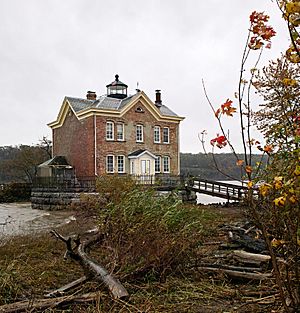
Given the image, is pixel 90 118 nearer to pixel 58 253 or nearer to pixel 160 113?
pixel 160 113

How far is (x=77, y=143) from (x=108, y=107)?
4.02m

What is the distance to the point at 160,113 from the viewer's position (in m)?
32.4

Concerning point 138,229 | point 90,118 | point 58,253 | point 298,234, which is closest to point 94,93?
point 90,118

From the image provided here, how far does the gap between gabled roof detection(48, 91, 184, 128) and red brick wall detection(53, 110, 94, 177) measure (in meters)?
0.62

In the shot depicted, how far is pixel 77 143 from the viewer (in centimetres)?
3081

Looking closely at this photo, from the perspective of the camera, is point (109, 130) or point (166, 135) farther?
point (166, 135)

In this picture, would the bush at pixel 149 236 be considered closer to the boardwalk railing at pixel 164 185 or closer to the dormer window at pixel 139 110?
the boardwalk railing at pixel 164 185

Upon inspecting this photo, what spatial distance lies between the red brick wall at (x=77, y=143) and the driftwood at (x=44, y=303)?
24.4m

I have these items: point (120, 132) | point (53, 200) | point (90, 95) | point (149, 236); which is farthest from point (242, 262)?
point (90, 95)

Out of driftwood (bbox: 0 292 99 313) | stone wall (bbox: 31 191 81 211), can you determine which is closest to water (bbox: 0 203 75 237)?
stone wall (bbox: 31 191 81 211)

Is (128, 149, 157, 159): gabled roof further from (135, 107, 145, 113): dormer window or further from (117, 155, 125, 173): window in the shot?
(135, 107, 145, 113): dormer window

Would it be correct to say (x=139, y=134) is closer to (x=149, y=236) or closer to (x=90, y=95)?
(x=90, y=95)

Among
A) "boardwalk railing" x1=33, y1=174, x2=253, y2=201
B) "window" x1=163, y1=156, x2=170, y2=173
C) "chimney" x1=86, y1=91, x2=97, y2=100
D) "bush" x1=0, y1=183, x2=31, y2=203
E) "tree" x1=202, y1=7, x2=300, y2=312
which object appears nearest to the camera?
"tree" x1=202, y1=7, x2=300, y2=312

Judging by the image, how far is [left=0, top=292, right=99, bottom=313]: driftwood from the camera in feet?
13.3
